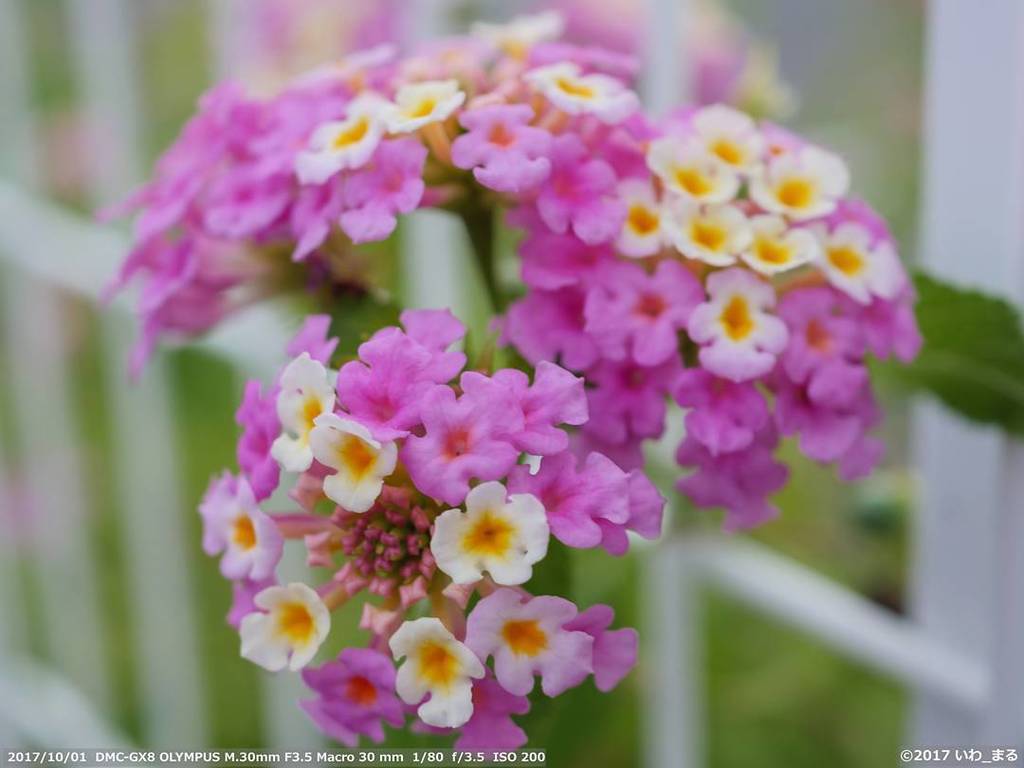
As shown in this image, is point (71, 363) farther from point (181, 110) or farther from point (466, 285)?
point (466, 285)

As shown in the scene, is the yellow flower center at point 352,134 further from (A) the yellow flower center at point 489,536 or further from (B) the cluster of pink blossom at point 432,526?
(A) the yellow flower center at point 489,536

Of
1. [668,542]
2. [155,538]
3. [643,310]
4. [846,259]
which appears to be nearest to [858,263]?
[846,259]

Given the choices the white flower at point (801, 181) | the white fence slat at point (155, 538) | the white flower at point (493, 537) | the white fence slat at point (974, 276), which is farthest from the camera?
the white fence slat at point (155, 538)

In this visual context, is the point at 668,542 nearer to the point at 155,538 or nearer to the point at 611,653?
the point at 611,653

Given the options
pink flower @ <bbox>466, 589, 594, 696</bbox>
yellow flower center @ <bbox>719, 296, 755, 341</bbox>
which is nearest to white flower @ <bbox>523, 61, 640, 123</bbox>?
yellow flower center @ <bbox>719, 296, 755, 341</bbox>

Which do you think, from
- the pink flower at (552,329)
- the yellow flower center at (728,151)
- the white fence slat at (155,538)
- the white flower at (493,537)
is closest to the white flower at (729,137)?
the yellow flower center at (728,151)

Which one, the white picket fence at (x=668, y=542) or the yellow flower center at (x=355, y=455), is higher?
the yellow flower center at (x=355, y=455)

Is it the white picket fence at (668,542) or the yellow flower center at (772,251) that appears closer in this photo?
the yellow flower center at (772,251)
